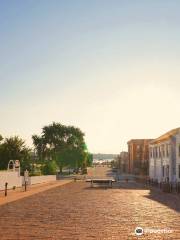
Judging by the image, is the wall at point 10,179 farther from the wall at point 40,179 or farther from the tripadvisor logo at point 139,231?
the tripadvisor logo at point 139,231

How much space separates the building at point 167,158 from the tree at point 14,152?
64.8 ft

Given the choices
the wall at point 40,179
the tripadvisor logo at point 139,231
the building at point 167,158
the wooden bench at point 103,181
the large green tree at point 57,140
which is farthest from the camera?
the large green tree at point 57,140

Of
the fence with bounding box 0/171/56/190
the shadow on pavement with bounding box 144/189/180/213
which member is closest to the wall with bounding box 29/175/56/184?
the fence with bounding box 0/171/56/190

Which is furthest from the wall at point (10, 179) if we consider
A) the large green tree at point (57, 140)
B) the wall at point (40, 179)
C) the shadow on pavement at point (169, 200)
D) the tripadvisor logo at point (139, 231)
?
the large green tree at point (57, 140)

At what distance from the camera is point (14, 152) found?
217ft

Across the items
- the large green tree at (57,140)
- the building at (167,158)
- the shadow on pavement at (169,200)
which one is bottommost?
the shadow on pavement at (169,200)

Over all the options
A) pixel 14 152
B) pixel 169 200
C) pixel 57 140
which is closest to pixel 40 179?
pixel 14 152

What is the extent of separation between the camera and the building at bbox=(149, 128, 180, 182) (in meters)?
57.2

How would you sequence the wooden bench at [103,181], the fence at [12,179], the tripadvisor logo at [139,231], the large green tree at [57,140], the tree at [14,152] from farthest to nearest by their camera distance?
the large green tree at [57,140] → the tree at [14,152] → the wooden bench at [103,181] → the fence at [12,179] → the tripadvisor logo at [139,231]

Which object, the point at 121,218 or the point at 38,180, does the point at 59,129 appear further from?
the point at 121,218

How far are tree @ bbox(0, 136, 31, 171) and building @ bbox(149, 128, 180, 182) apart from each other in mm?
19757

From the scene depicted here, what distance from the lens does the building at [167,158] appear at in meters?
57.2

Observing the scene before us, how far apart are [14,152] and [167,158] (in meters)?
22.1

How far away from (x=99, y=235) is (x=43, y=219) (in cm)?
496
